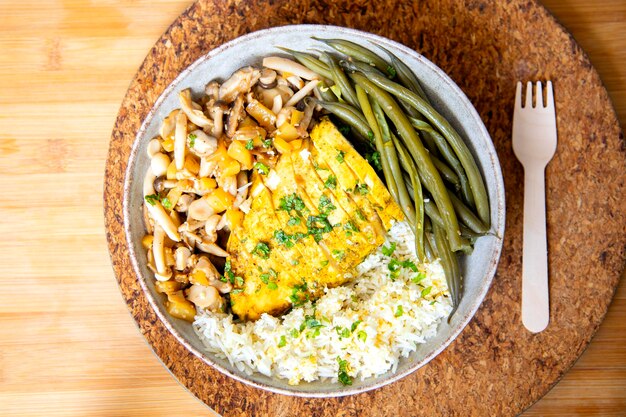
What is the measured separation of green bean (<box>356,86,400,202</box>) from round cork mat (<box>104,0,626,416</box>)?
60 cm

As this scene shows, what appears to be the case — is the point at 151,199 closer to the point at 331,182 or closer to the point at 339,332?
the point at 331,182

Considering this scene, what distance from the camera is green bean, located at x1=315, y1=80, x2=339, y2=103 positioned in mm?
3125

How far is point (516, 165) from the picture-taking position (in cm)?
339

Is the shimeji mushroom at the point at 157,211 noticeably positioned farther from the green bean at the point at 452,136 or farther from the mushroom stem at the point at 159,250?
the green bean at the point at 452,136

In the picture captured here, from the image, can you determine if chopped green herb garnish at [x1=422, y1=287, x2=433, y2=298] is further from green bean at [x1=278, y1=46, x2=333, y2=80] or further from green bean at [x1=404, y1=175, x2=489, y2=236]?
green bean at [x1=278, y1=46, x2=333, y2=80]

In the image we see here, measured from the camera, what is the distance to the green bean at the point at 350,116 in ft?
9.99

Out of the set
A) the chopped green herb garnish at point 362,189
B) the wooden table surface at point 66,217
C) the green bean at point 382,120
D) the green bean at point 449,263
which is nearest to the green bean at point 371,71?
the green bean at point 382,120

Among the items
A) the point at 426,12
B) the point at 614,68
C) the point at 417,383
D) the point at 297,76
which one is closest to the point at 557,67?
the point at 614,68

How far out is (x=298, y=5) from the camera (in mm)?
3379

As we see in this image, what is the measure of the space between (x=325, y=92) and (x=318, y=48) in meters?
0.24

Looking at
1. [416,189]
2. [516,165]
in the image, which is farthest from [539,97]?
[416,189]

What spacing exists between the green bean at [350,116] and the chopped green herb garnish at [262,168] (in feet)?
1.50

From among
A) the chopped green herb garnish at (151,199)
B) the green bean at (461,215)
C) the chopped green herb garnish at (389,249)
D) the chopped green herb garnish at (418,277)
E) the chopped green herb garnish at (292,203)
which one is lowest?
the chopped green herb garnish at (418,277)

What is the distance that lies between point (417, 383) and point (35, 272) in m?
2.53
